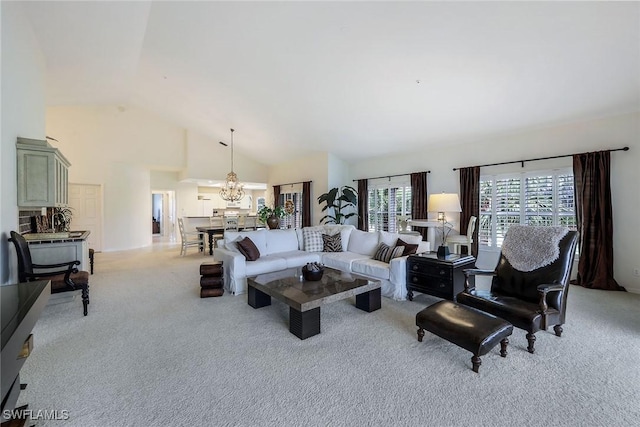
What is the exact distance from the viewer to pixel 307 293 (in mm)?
2941

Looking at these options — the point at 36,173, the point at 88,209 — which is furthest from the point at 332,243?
the point at 88,209

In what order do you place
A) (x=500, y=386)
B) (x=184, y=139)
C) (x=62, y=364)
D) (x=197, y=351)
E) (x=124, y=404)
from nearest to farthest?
(x=124, y=404) → (x=500, y=386) → (x=62, y=364) → (x=197, y=351) → (x=184, y=139)

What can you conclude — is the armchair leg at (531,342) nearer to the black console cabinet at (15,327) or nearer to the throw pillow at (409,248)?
the throw pillow at (409,248)

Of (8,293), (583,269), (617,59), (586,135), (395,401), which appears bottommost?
(395,401)

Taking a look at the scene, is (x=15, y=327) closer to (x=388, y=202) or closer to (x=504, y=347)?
(x=504, y=347)

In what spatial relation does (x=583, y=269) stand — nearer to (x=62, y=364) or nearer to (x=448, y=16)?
(x=448, y=16)

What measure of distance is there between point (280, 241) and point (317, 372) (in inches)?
125

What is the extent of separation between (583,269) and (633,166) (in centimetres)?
165

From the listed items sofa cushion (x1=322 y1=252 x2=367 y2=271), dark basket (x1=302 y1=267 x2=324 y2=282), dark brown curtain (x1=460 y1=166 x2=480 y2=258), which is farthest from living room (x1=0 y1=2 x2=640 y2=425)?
sofa cushion (x1=322 y1=252 x2=367 y2=271)

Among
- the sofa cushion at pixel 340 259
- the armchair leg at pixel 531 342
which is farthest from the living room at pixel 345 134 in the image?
the sofa cushion at pixel 340 259

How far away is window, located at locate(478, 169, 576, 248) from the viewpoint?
4.69m

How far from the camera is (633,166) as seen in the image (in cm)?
408

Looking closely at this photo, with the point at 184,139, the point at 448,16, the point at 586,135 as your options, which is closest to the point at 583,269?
the point at 586,135

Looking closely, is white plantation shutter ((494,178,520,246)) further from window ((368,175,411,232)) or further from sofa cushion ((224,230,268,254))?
sofa cushion ((224,230,268,254))
